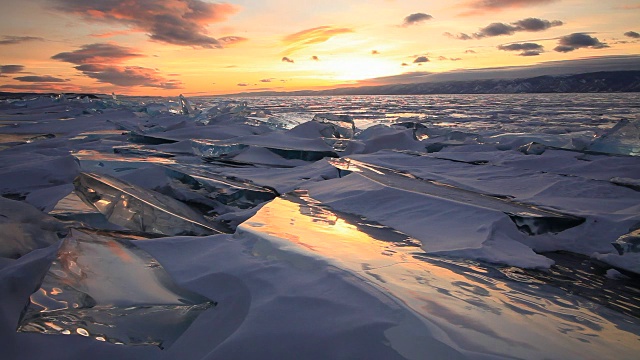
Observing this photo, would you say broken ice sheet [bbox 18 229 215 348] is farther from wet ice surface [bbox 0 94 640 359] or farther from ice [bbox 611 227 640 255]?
ice [bbox 611 227 640 255]

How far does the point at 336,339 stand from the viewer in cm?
73

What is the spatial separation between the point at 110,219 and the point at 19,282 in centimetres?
76

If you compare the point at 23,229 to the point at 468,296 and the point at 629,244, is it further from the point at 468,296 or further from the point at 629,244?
the point at 629,244

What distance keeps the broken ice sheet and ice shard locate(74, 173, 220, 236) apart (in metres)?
0.47

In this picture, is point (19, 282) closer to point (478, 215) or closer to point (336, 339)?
point (336, 339)

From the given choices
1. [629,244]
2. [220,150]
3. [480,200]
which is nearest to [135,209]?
[480,200]

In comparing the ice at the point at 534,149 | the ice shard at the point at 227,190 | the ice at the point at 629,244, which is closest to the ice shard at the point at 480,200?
the ice at the point at 629,244

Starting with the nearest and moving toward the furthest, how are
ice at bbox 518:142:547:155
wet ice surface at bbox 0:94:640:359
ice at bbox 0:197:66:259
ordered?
wet ice surface at bbox 0:94:640:359 → ice at bbox 0:197:66:259 → ice at bbox 518:142:547:155

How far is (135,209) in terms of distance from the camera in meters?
1.68

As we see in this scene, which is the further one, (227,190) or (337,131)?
(337,131)

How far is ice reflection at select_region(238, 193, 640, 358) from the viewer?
79cm

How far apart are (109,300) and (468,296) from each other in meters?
0.92

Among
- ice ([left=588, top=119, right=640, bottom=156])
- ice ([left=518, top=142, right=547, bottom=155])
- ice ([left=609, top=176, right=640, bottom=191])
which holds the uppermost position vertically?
ice ([left=588, top=119, right=640, bottom=156])

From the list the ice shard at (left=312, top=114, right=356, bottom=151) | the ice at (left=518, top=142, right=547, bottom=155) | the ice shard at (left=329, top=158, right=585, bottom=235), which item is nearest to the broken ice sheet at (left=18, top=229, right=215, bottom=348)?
the ice shard at (left=329, top=158, right=585, bottom=235)
